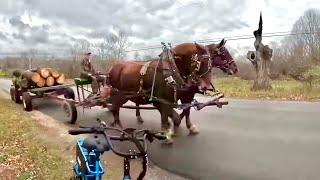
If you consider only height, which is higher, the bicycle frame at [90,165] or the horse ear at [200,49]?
the horse ear at [200,49]

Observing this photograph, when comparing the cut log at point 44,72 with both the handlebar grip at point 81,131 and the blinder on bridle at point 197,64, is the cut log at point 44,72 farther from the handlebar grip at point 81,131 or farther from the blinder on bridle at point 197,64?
the handlebar grip at point 81,131

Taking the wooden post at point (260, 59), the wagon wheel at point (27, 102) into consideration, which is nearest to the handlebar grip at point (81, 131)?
the wagon wheel at point (27, 102)

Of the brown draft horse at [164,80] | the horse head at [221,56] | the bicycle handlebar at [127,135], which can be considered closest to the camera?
the bicycle handlebar at [127,135]

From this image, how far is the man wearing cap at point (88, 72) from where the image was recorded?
1258 centimetres

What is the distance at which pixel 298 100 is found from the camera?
634 inches

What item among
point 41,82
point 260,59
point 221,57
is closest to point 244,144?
point 221,57

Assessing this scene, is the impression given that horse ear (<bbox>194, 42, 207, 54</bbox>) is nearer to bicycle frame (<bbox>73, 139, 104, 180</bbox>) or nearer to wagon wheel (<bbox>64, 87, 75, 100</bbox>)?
bicycle frame (<bbox>73, 139, 104, 180</bbox>)

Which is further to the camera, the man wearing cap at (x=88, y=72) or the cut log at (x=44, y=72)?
the cut log at (x=44, y=72)

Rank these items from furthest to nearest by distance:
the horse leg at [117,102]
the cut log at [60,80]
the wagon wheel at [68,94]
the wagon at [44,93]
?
the cut log at [60,80] < the wagon wheel at [68,94] < the wagon at [44,93] < the horse leg at [117,102]

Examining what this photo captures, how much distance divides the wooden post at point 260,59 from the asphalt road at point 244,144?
20.2 feet

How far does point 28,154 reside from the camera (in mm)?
8305

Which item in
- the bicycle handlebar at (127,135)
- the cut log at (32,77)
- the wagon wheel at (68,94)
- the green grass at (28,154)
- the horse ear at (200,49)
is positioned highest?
the horse ear at (200,49)

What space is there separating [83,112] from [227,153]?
278 inches

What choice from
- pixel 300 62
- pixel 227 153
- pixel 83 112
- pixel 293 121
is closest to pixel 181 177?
pixel 227 153
